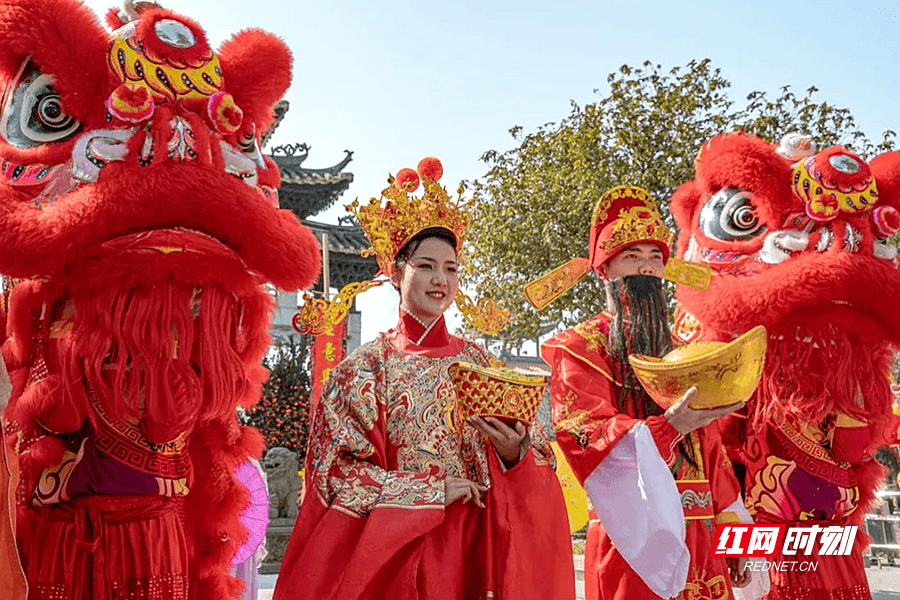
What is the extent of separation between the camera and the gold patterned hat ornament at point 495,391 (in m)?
2.58

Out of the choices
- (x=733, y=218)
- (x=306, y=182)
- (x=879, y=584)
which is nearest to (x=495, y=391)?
(x=733, y=218)

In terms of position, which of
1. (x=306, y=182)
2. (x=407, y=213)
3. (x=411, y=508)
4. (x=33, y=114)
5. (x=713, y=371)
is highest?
(x=306, y=182)

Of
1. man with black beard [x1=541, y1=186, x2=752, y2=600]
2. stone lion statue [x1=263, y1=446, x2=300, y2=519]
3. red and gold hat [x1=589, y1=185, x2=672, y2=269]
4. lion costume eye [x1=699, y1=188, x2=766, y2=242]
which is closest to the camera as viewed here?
man with black beard [x1=541, y1=186, x2=752, y2=600]

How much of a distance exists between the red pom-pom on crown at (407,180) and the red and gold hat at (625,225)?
829mm

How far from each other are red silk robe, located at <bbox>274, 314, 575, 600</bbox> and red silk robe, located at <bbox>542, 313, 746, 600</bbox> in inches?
12.6

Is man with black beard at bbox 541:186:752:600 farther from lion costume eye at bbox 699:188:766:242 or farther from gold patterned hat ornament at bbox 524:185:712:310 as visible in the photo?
lion costume eye at bbox 699:188:766:242

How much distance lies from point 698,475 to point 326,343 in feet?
8.27

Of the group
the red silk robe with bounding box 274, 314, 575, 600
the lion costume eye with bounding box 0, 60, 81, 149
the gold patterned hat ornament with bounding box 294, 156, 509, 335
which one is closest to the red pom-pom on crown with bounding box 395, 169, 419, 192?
the gold patterned hat ornament with bounding box 294, 156, 509, 335

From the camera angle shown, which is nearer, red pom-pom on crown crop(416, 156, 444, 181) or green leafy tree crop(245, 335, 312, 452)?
red pom-pom on crown crop(416, 156, 444, 181)

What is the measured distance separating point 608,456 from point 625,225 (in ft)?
3.11

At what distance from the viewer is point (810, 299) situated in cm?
387

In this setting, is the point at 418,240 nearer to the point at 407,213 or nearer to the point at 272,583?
the point at 407,213

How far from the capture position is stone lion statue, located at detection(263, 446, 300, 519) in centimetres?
1097

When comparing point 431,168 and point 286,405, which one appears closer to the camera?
point 431,168
